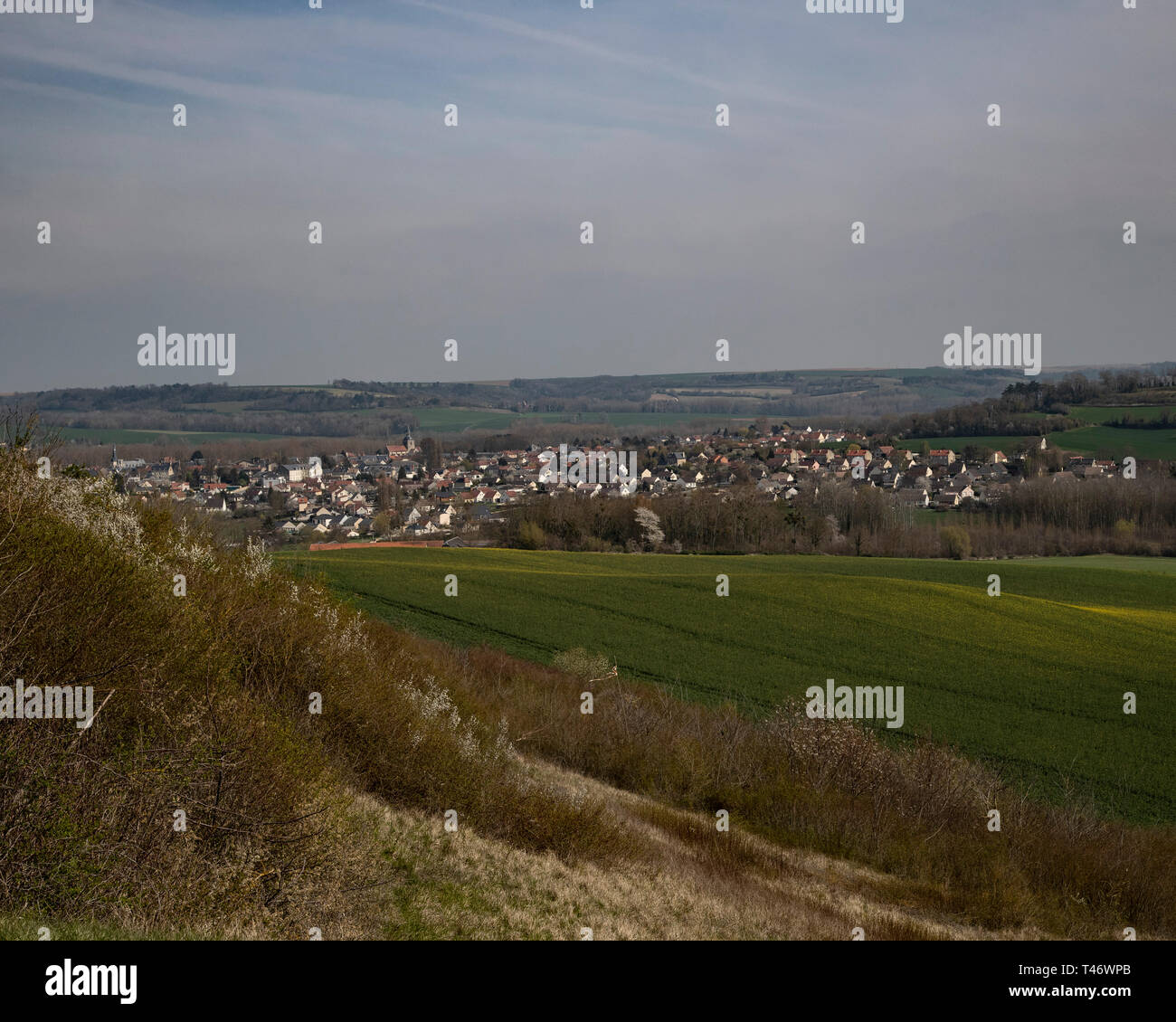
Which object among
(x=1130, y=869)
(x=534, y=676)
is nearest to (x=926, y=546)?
(x=534, y=676)

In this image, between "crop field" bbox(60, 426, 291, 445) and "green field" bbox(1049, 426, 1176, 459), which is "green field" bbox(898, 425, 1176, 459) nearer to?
"green field" bbox(1049, 426, 1176, 459)

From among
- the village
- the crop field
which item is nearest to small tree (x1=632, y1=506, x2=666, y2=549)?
the village

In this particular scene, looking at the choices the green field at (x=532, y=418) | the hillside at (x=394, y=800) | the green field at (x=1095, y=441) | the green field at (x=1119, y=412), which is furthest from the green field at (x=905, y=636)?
the green field at (x=532, y=418)

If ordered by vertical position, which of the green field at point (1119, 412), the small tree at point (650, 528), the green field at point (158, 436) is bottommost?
the small tree at point (650, 528)

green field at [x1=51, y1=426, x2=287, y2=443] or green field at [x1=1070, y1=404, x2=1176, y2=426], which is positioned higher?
green field at [x1=1070, y1=404, x2=1176, y2=426]

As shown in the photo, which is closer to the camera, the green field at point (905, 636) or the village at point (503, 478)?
the green field at point (905, 636)

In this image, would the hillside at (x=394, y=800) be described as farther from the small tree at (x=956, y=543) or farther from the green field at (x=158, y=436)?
the green field at (x=158, y=436)
